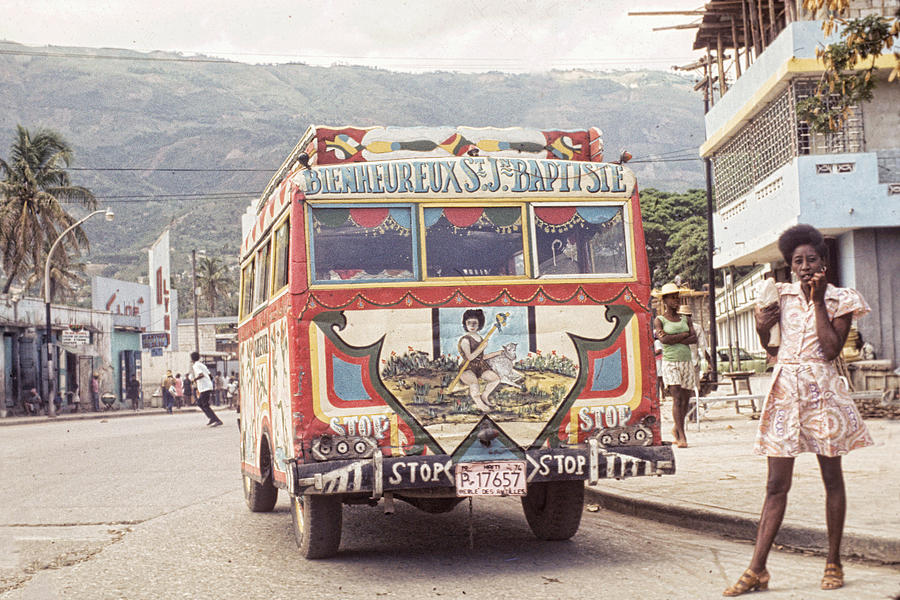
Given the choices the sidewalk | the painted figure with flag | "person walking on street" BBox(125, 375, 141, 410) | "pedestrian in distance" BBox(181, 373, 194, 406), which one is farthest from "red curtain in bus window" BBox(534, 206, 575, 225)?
"person walking on street" BBox(125, 375, 141, 410)

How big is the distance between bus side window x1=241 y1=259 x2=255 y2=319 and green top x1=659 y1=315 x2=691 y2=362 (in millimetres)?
5349

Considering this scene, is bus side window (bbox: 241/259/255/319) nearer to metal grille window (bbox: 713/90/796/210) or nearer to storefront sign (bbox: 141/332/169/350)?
metal grille window (bbox: 713/90/796/210)

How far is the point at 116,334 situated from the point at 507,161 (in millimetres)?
51904

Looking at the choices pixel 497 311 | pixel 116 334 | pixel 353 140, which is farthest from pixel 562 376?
pixel 116 334

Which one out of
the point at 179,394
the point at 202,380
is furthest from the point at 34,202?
the point at 202,380

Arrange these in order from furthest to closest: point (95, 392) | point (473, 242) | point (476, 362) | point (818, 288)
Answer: point (95, 392) → point (473, 242) → point (476, 362) → point (818, 288)

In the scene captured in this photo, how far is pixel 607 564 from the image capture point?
6859 mm

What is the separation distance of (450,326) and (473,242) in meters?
0.59

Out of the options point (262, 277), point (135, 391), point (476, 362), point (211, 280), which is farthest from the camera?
point (211, 280)

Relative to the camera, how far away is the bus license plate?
658 centimetres

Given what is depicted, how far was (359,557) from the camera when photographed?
7387mm

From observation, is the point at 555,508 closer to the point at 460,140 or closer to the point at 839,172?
the point at 460,140

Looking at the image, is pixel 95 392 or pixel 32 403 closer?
pixel 32 403

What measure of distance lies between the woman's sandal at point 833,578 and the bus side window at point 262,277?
4.35m
